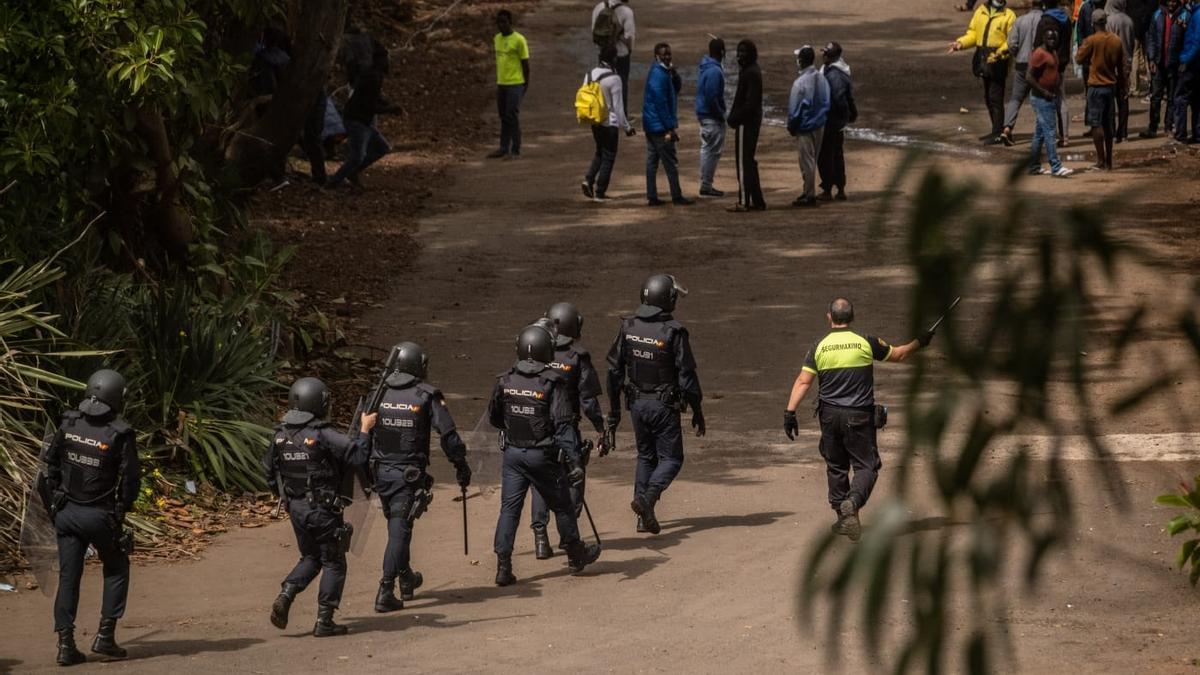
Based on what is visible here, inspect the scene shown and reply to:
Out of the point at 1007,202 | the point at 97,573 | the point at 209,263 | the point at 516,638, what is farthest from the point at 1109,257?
the point at 209,263

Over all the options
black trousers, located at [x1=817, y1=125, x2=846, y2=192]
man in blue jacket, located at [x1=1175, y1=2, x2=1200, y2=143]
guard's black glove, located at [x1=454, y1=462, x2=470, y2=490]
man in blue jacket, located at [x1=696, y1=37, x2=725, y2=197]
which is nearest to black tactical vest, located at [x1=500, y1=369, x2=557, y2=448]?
guard's black glove, located at [x1=454, y1=462, x2=470, y2=490]

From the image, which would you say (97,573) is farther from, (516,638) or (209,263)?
(209,263)

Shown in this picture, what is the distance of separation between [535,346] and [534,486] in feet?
2.92

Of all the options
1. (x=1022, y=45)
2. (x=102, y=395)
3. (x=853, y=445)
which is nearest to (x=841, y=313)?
(x=853, y=445)

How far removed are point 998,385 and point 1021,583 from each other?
1.01 ft

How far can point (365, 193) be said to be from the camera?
74.7ft

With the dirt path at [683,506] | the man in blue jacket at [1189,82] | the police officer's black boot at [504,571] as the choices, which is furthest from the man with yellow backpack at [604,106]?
the police officer's black boot at [504,571]

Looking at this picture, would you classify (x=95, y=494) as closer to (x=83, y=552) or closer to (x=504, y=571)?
(x=83, y=552)

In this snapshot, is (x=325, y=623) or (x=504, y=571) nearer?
(x=325, y=623)

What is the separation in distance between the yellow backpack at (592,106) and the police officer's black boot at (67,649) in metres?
12.9

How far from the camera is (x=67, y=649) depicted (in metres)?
9.28

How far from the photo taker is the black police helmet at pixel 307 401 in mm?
9828

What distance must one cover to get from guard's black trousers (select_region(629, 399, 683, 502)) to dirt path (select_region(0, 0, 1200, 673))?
0.42 m

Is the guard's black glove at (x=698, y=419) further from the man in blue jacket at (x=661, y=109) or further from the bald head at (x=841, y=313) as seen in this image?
the man in blue jacket at (x=661, y=109)
